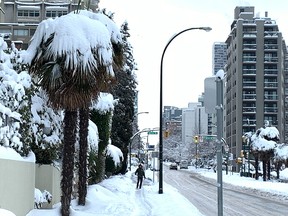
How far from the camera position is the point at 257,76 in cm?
12575

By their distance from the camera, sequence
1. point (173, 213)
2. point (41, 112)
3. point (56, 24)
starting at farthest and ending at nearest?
point (173, 213) < point (41, 112) < point (56, 24)

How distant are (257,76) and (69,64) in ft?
382

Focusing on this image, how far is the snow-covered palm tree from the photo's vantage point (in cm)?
1357

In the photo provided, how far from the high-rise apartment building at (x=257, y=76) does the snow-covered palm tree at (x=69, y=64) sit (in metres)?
113

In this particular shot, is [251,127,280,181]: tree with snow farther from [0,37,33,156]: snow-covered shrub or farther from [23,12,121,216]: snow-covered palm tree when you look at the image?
[0,37,33,156]: snow-covered shrub

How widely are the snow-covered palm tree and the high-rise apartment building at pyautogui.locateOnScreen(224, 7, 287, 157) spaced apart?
112802 millimetres

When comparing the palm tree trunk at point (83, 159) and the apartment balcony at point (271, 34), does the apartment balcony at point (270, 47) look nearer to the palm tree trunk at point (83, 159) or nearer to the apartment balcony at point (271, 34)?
the apartment balcony at point (271, 34)

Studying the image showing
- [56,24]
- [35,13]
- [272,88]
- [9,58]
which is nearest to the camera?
[9,58]

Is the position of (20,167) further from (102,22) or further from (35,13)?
(35,13)

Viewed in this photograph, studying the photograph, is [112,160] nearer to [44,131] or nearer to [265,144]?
[44,131]

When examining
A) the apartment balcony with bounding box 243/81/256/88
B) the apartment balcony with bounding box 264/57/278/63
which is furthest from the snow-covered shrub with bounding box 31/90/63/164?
the apartment balcony with bounding box 264/57/278/63

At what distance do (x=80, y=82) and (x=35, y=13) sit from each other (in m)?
107

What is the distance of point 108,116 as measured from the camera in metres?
27.6

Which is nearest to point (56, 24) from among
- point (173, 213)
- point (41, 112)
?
point (41, 112)
